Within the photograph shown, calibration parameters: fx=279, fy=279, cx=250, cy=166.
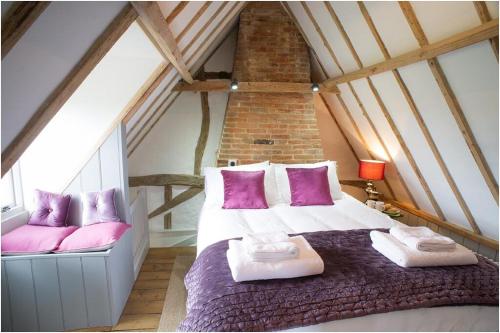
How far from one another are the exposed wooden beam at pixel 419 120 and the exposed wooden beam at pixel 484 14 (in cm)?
75

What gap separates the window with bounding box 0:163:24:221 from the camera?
2.18 m

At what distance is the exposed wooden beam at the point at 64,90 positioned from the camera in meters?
1.00

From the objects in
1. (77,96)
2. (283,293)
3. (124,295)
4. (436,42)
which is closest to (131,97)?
(77,96)

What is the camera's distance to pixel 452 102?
1.89 meters

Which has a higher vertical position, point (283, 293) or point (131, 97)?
point (131, 97)

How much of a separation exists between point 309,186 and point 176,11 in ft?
6.51

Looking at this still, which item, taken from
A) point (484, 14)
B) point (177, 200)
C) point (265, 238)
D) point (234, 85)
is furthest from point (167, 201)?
point (484, 14)

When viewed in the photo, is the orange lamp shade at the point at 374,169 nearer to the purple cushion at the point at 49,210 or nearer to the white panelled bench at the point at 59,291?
the white panelled bench at the point at 59,291

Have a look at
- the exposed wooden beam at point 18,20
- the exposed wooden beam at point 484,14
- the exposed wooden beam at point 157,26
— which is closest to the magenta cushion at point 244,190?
the exposed wooden beam at point 157,26

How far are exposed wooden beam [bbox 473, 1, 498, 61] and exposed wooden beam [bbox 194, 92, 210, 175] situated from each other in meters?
2.79

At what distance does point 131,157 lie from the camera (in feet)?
11.7

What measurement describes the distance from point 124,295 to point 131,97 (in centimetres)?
166

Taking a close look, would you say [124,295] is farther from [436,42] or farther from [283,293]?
[436,42]

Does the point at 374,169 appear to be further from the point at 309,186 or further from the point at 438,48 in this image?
the point at 438,48
